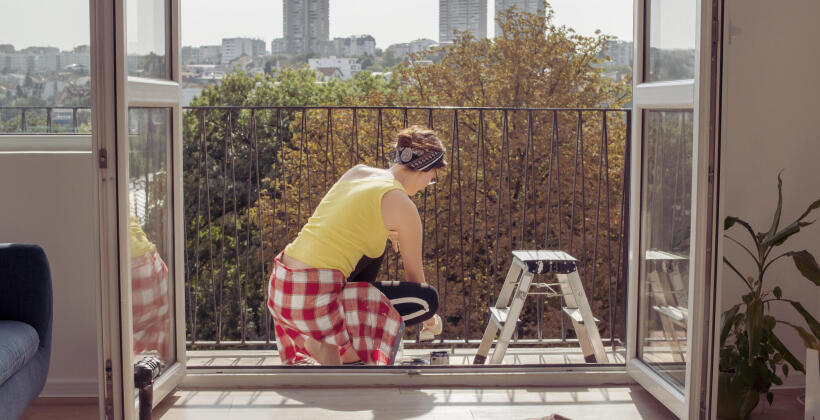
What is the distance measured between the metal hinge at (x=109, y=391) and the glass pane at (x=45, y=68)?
46.6 inches

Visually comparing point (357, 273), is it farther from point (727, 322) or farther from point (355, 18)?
point (355, 18)

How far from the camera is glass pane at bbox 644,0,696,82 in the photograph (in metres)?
2.53

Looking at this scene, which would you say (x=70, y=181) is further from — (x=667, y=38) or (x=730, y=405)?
(x=730, y=405)

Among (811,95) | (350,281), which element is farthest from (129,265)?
(811,95)

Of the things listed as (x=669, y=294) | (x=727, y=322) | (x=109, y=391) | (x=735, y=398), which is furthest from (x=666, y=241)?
(x=109, y=391)

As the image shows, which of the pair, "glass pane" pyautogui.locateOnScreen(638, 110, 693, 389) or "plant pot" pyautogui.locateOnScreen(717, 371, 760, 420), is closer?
"glass pane" pyautogui.locateOnScreen(638, 110, 693, 389)

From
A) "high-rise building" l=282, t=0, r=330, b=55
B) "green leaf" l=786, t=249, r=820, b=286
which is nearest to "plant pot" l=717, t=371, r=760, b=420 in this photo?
"green leaf" l=786, t=249, r=820, b=286

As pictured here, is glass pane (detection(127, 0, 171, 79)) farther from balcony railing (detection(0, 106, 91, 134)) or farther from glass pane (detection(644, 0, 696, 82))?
glass pane (detection(644, 0, 696, 82))

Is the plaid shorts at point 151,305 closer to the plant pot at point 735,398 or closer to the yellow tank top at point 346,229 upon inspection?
the yellow tank top at point 346,229

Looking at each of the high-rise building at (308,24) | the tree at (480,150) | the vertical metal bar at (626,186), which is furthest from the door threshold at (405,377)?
the high-rise building at (308,24)

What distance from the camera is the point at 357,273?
3.26 m

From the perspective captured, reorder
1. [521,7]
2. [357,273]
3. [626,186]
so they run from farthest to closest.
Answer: [521,7] → [626,186] → [357,273]

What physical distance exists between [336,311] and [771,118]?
1832 mm

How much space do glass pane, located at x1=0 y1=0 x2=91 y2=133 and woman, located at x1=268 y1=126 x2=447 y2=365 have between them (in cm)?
101
